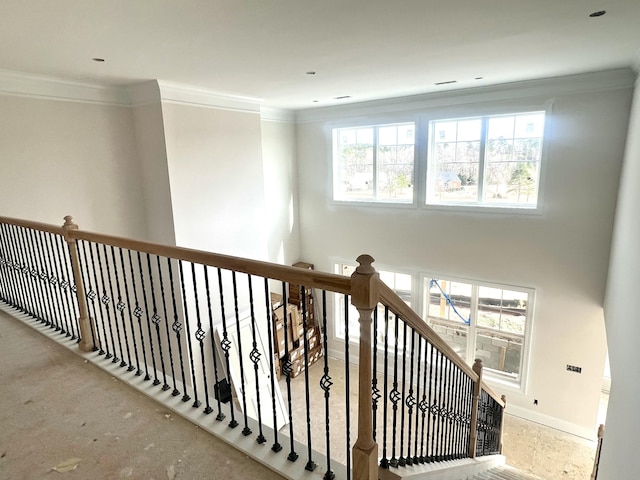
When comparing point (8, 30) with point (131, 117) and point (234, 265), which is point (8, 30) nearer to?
point (131, 117)

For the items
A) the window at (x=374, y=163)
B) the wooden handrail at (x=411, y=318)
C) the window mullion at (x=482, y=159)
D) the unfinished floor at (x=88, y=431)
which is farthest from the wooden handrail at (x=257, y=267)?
the window at (x=374, y=163)

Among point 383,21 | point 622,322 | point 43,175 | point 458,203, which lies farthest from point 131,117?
point 622,322

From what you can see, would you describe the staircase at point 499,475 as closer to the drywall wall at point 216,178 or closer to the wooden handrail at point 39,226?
the wooden handrail at point 39,226

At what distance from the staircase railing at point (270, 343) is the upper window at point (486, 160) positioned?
244cm

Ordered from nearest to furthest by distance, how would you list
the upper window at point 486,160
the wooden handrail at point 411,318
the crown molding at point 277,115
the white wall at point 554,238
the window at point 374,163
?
the wooden handrail at point 411,318 → the white wall at point 554,238 → the upper window at point 486,160 → the window at point 374,163 → the crown molding at point 277,115

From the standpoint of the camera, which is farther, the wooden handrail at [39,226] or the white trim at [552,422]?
the white trim at [552,422]

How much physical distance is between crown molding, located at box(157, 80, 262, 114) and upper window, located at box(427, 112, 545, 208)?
273 centimetres

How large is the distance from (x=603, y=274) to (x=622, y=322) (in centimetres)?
181

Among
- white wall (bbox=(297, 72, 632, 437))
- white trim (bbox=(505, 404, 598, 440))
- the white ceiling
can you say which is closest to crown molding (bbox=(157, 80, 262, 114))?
the white ceiling

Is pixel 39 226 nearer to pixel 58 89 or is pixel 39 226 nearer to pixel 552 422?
pixel 58 89

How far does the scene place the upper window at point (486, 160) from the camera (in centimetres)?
495

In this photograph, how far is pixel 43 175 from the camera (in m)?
3.93

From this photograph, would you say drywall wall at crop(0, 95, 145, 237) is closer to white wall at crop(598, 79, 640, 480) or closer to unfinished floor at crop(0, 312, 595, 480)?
unfinished floor at crop(0, 312, 595, 480)

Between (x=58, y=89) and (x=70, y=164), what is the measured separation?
0.79 meters
